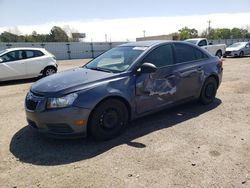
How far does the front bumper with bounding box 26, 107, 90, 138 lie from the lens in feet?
13.7

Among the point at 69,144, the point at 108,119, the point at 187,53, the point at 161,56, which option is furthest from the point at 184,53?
the point at 69,144

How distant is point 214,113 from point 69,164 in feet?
11.3

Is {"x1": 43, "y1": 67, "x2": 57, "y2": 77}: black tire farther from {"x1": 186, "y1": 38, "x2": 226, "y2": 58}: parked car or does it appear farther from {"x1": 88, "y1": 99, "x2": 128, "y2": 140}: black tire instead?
{"x1": 186, "y1": 38, "x2": 226, "y2": 58}: parked car

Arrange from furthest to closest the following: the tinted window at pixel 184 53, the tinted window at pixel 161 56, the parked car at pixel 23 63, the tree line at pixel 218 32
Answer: the tree line at pixel 218 32, the parked car at pixel 23 63, the tinted window at pixel 184 53, the tinted window at pixel 161 56

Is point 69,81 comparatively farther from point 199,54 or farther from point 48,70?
point 48,70

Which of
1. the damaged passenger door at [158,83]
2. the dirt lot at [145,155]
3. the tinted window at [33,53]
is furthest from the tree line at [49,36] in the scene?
the dirt lot at [145,155]

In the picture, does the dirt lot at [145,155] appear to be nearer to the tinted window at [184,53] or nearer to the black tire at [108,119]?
the black tire at [108,119]

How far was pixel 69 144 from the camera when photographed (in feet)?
14.8

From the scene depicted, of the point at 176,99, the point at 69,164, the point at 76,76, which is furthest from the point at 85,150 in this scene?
the point at 176,99

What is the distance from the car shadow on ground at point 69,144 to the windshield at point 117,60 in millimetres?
1151

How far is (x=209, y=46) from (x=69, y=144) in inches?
666

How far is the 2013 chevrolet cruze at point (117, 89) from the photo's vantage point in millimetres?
4227

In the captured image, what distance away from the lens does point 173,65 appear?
5570 millimetres

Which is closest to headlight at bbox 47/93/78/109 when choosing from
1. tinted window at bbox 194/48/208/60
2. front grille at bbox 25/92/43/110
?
front grille at bbox 25/92/43/110
